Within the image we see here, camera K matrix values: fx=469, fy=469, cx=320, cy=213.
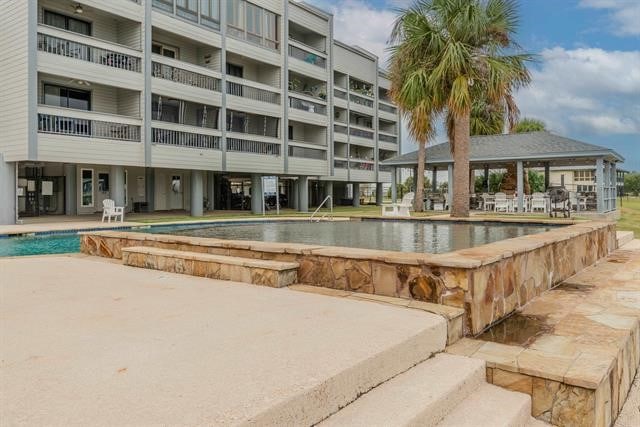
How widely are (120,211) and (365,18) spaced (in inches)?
504

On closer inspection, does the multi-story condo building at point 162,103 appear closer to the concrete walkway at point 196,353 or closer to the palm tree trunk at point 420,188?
the palm tree trunk at point 420,188

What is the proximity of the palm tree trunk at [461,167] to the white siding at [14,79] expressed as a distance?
15.1 metres

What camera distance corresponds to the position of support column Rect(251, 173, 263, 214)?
26297 millimetres

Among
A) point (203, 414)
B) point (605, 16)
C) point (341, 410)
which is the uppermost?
point (605, 16)

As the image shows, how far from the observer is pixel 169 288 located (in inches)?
185

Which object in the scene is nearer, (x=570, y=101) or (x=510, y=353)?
(x=510, y=353)

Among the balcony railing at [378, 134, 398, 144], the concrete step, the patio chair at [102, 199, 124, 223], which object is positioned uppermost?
the balcony railing at [378, 134, 398, 144]

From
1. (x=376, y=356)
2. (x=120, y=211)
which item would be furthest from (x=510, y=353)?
(x=120, y=211)

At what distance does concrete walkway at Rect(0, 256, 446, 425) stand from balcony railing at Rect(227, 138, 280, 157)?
20.6 m

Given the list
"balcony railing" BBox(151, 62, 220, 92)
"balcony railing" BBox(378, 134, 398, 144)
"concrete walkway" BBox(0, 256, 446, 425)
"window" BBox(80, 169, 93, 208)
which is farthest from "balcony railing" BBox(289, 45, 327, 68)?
"concrete walkway" BBox(0, 256, 446, 425)

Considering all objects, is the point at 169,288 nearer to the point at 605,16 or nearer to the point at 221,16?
the point at 221,16

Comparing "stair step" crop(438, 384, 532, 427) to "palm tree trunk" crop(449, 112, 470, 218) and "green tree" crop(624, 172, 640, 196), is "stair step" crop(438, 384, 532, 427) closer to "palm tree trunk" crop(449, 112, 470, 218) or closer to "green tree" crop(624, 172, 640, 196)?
"palm tree trunk" crop(449, 112, 470, 218)

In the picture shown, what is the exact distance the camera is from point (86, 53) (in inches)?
716

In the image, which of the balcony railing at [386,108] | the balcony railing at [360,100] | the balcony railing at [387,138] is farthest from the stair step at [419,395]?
the balcony railing at [386,108]
